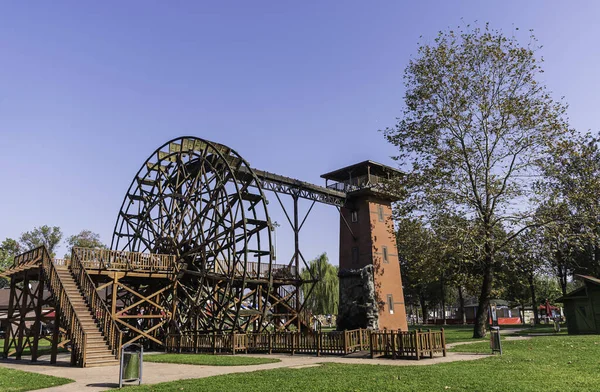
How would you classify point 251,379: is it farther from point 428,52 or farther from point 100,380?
point 428,52

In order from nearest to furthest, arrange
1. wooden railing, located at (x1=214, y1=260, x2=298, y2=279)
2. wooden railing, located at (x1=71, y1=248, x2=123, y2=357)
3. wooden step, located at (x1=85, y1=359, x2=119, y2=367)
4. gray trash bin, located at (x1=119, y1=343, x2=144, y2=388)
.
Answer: gray trash bin, located at (x1=119, y1=343, x2=144, y2=388) → wooden step, located at (x1=85, y1=359, x2=119, y2=367) → wooden railing, located at (x1=71, y1=248, x2=123, y2=357) → wooden railing, located at (x1=214, y1=260, x2=298, y2=279)

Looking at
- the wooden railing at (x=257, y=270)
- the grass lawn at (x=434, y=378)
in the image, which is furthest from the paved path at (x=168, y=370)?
the wooden railing at (x=257, y=270)

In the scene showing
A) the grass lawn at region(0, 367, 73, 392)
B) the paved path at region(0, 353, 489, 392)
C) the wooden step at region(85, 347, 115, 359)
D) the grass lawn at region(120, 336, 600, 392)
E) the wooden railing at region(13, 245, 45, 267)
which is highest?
the wooden railing at region(13, 245, 45, 267)

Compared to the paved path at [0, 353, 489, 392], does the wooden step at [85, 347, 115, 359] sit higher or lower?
higher

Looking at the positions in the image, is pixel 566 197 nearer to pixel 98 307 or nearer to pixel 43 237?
pixel 98 307

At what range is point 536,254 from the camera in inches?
969

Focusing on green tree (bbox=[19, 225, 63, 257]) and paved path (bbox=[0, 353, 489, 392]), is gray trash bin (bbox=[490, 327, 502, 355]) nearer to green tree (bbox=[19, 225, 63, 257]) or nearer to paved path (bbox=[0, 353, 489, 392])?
paved path (bbox=[0, 353, 489, 392])

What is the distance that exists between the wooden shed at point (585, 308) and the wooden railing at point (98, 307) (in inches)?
1026

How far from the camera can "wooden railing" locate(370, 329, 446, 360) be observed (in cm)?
1609

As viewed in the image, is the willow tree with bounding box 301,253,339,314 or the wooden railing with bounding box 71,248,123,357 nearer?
the wooden railing with bounding box 71,248,123,357

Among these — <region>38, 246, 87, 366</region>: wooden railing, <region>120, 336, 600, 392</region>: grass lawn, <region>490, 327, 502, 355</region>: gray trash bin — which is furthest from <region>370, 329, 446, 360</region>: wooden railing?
<region>38, 246, 87, 366</region>: wooden railing

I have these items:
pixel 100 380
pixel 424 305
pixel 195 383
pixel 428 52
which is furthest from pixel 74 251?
pixel 424 305

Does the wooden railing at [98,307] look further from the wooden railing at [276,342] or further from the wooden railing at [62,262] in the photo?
the wooden railing at [276,342]

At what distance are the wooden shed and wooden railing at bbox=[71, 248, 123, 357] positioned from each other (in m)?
26.1
